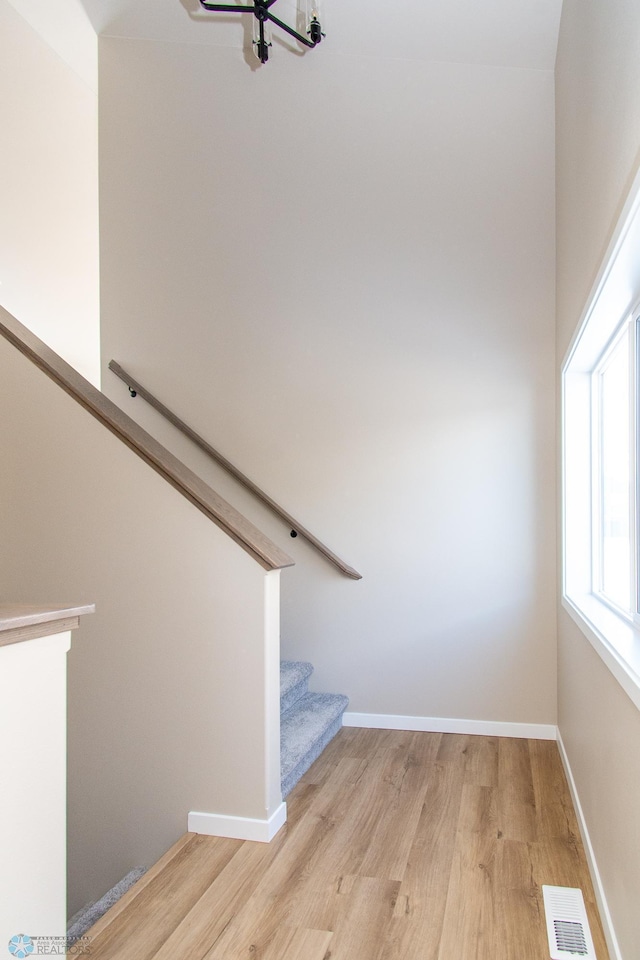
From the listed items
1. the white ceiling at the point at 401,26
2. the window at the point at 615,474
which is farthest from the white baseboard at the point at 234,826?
the white ceiling at the point at 401,26

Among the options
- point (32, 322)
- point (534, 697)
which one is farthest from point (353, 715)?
point (32, 322)

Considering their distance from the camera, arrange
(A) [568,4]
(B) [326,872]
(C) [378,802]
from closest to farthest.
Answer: (B) [326,872] < (C) [378,802] < (A) [568,4]

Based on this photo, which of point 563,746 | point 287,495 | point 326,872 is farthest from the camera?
point 287,495

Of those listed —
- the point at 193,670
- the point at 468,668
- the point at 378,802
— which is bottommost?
the point at 378,802

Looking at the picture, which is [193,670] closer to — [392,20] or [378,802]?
[378,802]

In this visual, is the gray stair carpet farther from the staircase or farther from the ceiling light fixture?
the ceiling light fixture

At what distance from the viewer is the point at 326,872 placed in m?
2.39

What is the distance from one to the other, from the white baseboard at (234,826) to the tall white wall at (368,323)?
1.40 metres

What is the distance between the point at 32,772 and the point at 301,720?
7.14 ft

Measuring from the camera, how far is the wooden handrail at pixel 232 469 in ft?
12.9

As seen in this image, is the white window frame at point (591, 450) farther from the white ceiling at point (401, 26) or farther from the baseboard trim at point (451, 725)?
the white ceiling at point (401, 26)

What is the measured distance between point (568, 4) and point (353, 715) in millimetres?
3347

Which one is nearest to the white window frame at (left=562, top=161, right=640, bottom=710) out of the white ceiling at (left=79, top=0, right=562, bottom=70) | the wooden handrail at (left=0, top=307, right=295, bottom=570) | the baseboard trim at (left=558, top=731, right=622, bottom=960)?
the baseboard trim at (left=558, top=731, right=622, bottom=960)

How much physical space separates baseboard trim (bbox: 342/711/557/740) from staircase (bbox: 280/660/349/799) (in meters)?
0.13
